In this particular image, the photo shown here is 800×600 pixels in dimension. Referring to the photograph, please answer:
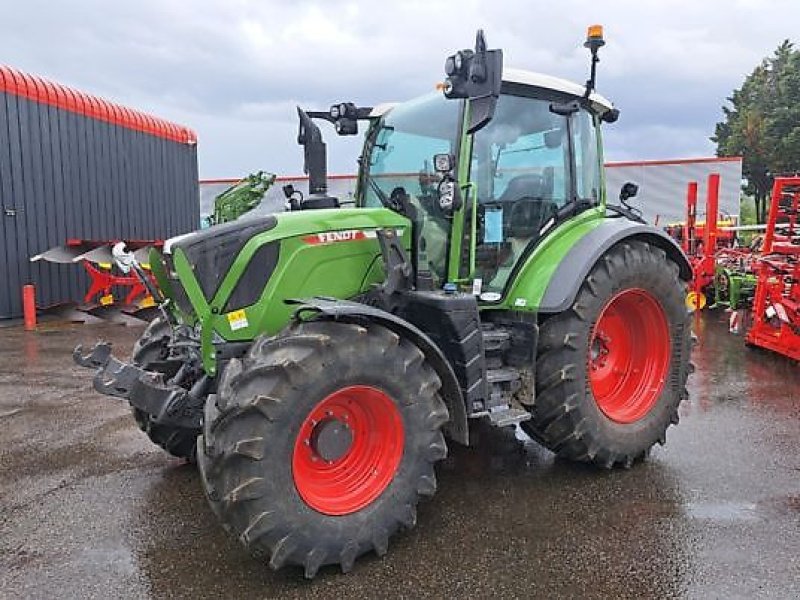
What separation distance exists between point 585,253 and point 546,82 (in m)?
1.11

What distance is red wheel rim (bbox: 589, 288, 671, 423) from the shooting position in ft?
14.4

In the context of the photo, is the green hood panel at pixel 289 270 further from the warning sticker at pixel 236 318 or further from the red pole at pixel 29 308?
the red pole at pixel 29 308

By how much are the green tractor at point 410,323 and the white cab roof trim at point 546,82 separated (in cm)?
2

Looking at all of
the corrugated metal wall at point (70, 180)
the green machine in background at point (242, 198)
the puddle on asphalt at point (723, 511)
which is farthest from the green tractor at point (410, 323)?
the green machine in background at point (242, 198)

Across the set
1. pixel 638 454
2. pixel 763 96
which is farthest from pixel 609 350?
pixel 763 96

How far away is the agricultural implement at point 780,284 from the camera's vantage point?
23.6 ft

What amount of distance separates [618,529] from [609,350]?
1.45m

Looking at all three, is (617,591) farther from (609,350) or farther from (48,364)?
(48,364)

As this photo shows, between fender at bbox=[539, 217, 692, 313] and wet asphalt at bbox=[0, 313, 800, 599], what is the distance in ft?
3.60

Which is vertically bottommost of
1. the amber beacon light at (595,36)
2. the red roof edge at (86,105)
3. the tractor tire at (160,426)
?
the tractor tire at (160,426)

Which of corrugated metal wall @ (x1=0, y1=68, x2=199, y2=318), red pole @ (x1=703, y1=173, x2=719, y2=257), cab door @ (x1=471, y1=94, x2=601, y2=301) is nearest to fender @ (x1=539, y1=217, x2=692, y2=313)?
cab door @ (x1=471, y1=94, x2=601, y2=301)

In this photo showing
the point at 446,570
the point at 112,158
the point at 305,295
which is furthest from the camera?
the point at 112,158

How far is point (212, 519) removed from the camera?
353 cm

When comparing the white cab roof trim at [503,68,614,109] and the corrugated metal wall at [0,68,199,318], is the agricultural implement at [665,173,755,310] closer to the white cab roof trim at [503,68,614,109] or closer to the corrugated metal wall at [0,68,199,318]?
the white cab roof trim at [503,68,614,109]
